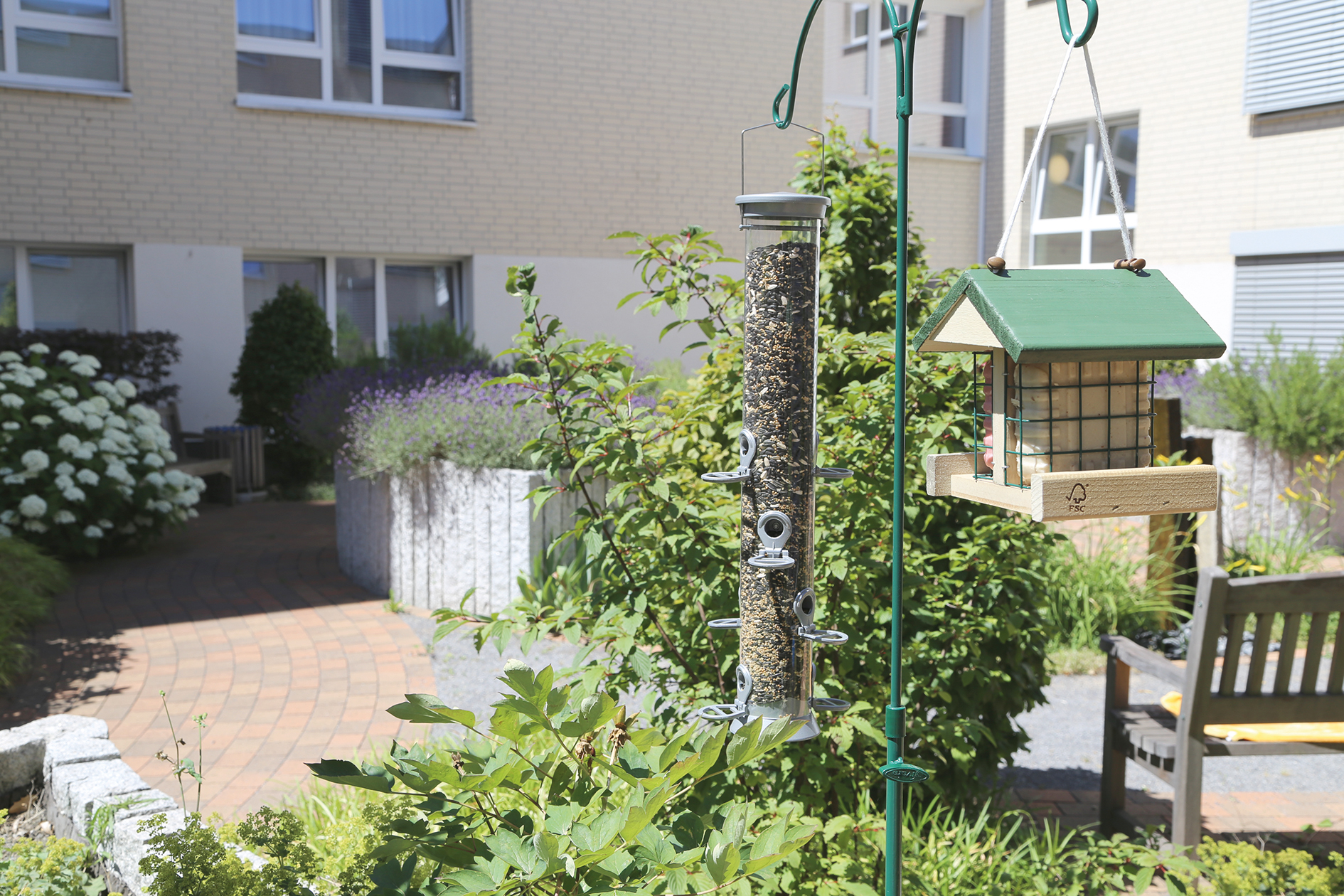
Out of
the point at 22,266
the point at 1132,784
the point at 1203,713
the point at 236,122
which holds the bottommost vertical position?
the point at 1132,784

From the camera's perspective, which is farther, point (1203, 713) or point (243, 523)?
point (243, 523)

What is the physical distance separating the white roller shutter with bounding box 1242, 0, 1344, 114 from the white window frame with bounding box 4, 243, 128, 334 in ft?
38.0

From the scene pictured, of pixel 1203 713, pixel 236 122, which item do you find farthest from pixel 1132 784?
pixel 236 122

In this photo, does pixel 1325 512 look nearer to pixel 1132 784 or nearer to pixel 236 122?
pixel 1132 784

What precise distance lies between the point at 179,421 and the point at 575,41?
627 cm

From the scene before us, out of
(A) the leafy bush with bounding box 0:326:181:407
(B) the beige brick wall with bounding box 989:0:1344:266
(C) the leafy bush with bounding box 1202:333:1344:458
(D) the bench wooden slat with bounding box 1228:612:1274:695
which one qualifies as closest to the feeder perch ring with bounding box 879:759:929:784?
Answer: (D) the bench wooden slat with bounding box 1228:612:1274:695

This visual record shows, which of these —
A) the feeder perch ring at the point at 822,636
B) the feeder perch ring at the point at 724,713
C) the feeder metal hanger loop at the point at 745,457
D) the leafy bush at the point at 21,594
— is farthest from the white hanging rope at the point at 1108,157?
the leafy bush at the point at 21,594

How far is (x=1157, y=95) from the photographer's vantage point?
11.6 meters

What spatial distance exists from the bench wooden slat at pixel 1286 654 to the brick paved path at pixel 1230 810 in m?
0.70

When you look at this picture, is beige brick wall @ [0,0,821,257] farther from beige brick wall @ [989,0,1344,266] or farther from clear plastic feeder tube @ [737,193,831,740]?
clear plastic feeder tube @ [737,193,831,740]

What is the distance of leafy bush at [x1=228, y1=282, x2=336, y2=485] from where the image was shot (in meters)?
10.9

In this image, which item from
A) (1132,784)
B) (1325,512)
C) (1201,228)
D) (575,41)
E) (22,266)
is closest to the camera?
(1132,784)

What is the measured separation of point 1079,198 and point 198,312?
10507 millimetres

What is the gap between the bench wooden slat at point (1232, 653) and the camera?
3.35 m
